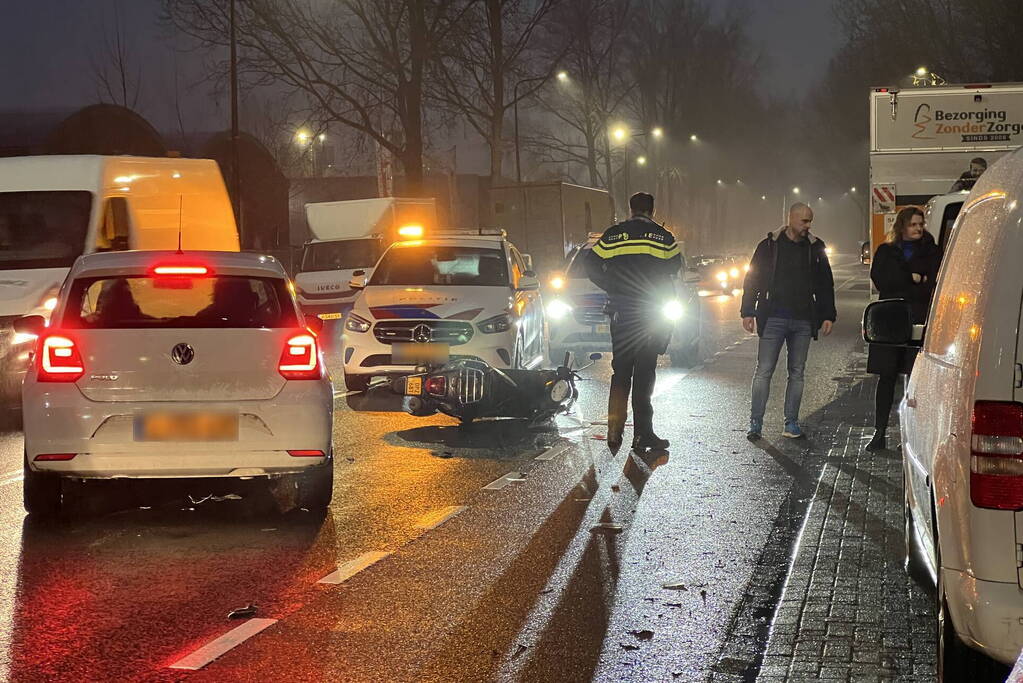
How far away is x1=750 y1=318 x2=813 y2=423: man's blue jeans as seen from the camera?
36.9ft

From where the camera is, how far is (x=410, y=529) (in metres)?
7.98

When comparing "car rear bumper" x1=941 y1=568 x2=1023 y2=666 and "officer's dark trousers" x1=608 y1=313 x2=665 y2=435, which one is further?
"officer's dark trousers" x1=608 y1=313 x2=665 y2=435

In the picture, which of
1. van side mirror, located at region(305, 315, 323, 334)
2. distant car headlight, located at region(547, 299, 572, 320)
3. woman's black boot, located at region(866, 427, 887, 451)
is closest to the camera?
van side mirror, located at region(305, 315, 323, 334)

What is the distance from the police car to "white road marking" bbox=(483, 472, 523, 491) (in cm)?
730

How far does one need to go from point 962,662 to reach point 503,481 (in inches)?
222

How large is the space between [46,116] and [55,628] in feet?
192

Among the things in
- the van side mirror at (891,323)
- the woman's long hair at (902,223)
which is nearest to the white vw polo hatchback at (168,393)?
the van side mirror at (891,323)

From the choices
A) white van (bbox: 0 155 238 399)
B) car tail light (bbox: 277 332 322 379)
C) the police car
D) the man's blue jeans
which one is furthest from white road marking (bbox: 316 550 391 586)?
the police car

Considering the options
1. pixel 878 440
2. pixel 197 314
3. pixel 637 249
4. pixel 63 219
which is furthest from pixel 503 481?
pixel 63 219

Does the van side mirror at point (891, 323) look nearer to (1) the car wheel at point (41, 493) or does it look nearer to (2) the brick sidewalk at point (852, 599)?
(2) the brick sidewalk at point (852, 599)

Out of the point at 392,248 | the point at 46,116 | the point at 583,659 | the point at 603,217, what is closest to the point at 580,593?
the point at 583,659

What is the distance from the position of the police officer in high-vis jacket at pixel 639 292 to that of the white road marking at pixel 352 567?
385 cm

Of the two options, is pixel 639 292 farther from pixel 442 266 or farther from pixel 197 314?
pixel 442 266

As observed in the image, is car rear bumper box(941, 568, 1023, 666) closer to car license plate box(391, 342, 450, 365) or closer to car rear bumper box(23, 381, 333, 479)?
car rear bumper box(23, 381, 333, 479)
